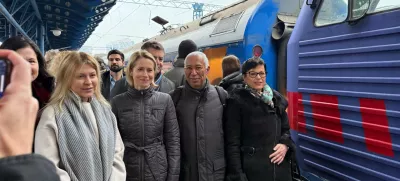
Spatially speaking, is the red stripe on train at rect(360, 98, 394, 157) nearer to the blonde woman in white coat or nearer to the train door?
the train door

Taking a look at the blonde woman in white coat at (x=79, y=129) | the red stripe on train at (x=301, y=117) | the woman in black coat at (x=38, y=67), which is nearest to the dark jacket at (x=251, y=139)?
the red stripe on train at (x=301, y=117)

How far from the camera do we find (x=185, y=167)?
2.19m

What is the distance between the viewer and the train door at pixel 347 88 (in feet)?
6.20

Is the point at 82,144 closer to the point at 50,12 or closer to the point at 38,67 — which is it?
the point at 38,67

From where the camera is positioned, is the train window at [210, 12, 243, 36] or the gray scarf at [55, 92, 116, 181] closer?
the gray scarf at [55, 92, 116, 181]

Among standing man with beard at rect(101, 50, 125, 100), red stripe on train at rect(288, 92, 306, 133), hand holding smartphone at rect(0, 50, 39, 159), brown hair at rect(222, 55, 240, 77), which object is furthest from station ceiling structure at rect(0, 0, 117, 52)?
hand holding smartphone at rect(0, 50, 39, 159)

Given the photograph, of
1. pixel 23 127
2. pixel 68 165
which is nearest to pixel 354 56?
pixel 68 165

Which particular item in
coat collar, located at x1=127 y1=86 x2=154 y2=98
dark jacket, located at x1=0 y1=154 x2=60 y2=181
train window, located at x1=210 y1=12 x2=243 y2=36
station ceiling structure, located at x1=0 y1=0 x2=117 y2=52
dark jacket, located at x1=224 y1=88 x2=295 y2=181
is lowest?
dark jacket, located at x1=224 y1=88 x2=295 y2=181

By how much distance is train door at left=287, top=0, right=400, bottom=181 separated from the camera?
1.89 meters

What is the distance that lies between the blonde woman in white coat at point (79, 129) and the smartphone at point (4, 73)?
39.6 inches

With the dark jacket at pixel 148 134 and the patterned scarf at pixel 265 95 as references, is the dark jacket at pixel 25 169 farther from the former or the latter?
the patterned scarf at pixel 265 95

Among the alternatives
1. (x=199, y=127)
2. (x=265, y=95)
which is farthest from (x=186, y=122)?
(x=265, y=95)

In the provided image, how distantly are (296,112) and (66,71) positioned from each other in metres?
1.87

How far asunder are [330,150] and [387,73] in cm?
77
